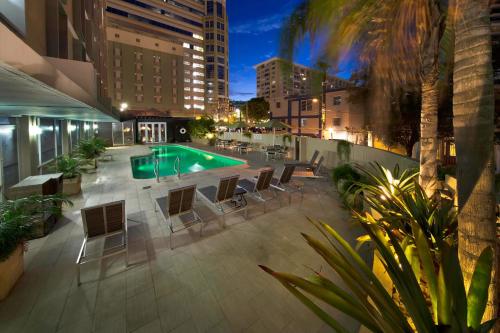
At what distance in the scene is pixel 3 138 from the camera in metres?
6.27

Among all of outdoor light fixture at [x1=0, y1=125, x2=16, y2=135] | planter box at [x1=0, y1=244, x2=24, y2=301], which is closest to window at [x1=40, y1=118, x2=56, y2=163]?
outdoor light fixture at [x1=0, y1=125, x2=16, y2=135]

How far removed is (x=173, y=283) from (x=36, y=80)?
2.79m

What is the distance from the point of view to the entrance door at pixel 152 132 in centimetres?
2727

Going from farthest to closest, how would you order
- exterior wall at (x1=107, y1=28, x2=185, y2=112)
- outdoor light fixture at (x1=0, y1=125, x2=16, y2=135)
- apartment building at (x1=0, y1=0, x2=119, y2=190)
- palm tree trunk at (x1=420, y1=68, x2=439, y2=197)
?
exterior wall at (x1=107, y1=28, x2=185, y2=112) → outdoor light fixture at (x1=0, y1=125, x2=16, y2=135) → palm tree trunk at (x1=420, y1=68, x2=439, y2=197) → apartment building at (x1=0, y1=0, x2=119, y2=190)

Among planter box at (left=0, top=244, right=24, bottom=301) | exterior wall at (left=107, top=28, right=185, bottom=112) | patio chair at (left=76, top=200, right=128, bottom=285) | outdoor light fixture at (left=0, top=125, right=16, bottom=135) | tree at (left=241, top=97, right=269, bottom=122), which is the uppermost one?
exterior wall at (left=107, top=28, right=185, bottom=112)

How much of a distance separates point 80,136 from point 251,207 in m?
18.1

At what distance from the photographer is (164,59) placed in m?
45.1

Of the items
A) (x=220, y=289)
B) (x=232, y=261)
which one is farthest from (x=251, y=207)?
(x=220, y=289)

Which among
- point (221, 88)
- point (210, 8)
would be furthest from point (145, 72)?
point (210, 8)

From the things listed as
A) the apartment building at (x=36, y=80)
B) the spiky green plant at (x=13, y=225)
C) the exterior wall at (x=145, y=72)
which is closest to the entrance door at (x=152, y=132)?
the exterior wall at (x=145, y=72)

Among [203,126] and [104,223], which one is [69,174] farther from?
[203,126]

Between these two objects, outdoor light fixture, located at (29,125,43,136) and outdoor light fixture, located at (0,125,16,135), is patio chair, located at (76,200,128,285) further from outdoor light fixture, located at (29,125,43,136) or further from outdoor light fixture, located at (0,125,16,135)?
outdoor light fixture, located at (29,125,43,136)

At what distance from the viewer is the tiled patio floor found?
231cm

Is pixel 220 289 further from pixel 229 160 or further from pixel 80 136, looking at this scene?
pixel 80 136
